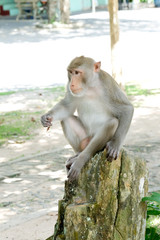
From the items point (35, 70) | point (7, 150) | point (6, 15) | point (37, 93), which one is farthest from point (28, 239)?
point (6, 15)

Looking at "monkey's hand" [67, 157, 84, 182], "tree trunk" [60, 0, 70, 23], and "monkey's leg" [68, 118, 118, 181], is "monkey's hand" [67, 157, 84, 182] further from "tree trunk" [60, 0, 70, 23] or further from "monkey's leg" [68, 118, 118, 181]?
"tree trunk" [60, 0, 70, 23]

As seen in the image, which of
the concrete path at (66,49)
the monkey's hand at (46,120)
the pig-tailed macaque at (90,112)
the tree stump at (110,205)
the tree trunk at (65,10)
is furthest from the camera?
the tree trunk at (65,10)

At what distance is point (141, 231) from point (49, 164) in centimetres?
368

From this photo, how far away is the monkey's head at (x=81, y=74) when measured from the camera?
4.23 m

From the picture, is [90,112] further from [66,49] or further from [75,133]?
[66,49]

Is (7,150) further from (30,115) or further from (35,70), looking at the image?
(35,70)

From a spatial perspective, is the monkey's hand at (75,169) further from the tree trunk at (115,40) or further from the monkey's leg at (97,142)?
the tree trunk at (115,40)

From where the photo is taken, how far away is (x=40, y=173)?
704 cm

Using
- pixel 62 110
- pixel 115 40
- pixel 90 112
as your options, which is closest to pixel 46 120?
pixel 62 110

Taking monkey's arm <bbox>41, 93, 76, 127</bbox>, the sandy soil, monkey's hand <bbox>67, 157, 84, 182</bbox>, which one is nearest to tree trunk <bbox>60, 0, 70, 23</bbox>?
the sandy soil

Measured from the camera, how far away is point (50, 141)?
887cm

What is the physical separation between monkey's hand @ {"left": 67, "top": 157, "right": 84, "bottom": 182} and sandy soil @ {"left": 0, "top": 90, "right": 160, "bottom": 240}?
1.31 m

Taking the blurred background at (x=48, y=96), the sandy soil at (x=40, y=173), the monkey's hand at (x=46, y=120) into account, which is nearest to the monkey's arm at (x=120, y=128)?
the monkey's hand at (x=46, y=120)

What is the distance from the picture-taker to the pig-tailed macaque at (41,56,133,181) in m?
4.14
